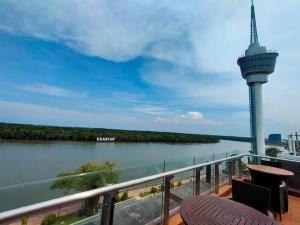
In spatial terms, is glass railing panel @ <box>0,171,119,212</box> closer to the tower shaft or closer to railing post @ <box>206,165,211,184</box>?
railing post @ <box>206,165,211,184</box>

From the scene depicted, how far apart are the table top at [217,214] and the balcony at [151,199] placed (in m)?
0.45

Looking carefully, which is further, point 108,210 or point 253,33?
point 253,33

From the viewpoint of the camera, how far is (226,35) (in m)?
9.02

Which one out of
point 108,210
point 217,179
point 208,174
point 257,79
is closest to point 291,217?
point 217,179

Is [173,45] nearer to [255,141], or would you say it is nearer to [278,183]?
[278,183]

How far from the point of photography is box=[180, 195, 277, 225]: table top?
1.58 meters

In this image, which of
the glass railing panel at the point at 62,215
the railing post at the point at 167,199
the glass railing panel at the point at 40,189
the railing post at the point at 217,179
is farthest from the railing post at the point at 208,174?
the glass railing panel at the point at 62,215

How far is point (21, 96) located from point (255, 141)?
39.1 m

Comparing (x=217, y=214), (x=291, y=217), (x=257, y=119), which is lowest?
(x=291, y=217)

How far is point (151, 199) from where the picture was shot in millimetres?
2488

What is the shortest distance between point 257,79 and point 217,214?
39.9m

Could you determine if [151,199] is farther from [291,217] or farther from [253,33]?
[253,33]

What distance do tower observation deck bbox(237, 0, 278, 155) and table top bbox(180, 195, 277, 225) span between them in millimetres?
38127

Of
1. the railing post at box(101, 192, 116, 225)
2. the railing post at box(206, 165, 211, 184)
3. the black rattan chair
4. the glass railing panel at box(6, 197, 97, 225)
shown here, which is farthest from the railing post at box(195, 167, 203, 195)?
the glass railing panel at box(6, 197, 97, 225)
